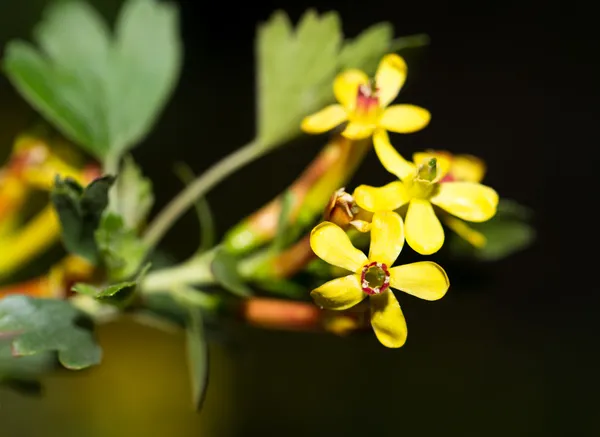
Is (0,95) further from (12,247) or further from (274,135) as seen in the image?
(274,135)

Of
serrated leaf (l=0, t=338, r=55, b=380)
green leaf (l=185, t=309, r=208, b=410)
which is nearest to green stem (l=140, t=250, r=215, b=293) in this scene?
green leaf (l=185, t=309, r=208, b=410)

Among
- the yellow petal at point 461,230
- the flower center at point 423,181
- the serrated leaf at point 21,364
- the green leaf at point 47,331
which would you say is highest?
the yellow petal at point 461,230

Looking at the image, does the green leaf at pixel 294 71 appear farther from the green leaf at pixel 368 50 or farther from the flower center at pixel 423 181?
the flower center at pixel 423 181

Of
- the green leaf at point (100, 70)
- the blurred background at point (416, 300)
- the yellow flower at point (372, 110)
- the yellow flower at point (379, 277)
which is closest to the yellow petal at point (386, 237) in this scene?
the yellow flower at point (379, 277)

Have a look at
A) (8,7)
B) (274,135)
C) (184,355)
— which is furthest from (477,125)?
(274,135)

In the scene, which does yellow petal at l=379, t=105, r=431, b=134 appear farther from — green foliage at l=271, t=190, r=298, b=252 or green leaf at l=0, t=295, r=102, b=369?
green leaf at l=0, t=295, r=102, b=369

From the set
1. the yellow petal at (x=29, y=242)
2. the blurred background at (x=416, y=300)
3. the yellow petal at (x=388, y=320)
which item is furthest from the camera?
the blurred background at (x=416, y=300)
